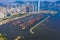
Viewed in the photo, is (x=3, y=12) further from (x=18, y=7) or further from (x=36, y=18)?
(x=36, y=18)

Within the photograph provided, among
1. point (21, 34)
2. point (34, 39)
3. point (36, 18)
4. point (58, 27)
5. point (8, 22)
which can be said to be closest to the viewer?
point (34, 39)

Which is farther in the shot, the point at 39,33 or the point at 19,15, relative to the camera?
the point at 19,15

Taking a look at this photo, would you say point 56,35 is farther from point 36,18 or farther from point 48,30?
point 36,18

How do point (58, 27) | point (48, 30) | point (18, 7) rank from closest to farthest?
1. point (48, 30)
2. point (58, 27)
3. point (18, 7)

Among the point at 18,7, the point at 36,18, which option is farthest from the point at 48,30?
the point at 18,7

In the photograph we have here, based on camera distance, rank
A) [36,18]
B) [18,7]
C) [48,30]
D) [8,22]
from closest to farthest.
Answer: [48,30]
[8,22]
[36,18]
[18,7]

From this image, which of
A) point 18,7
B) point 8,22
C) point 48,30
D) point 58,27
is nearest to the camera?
point 48,30

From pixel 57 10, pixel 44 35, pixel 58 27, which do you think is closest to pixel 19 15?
pixel 57 10

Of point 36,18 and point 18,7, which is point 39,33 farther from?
point 18,7

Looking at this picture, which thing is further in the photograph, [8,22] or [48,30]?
[8,22]
